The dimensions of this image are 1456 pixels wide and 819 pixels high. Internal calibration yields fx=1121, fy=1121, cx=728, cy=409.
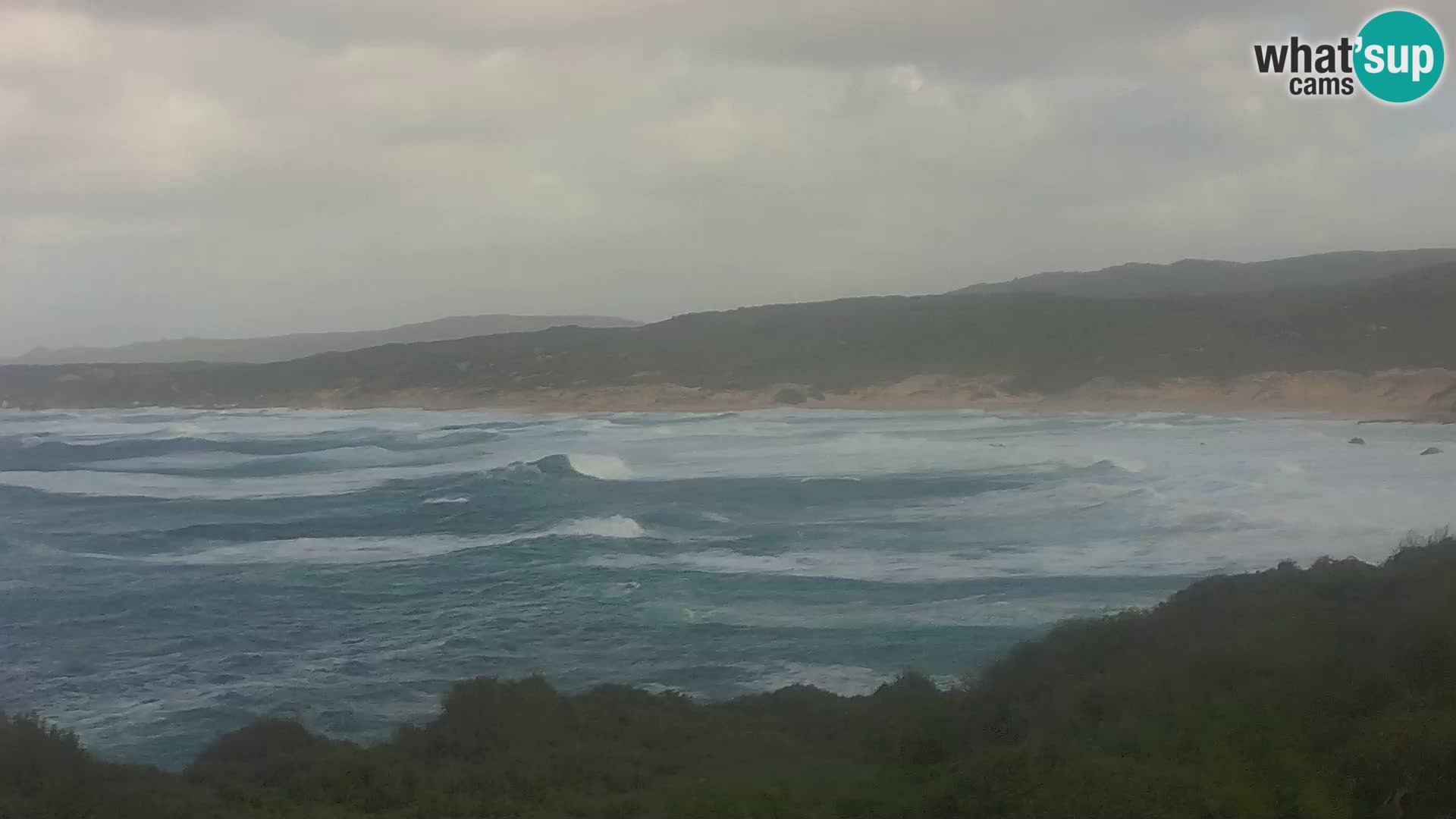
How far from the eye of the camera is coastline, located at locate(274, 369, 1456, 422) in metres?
35.9

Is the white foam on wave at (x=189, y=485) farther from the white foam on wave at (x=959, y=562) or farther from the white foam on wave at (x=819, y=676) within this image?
the white foam on wave at (x=819, y=676)

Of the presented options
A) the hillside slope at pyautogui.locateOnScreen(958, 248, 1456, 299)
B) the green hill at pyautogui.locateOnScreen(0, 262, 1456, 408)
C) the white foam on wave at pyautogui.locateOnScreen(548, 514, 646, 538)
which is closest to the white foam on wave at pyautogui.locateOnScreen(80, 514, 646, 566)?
the white foam on wave at pyautogui.locateOnScreen(548, 514, 646, 538)

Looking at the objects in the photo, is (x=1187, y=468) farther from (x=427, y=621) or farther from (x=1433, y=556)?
(x=427, y=621)

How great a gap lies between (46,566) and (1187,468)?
70.7 feet

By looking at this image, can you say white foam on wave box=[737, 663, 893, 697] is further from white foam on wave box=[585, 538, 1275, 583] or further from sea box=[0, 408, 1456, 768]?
white foam on wave box=[585, 538, 1275, 583]

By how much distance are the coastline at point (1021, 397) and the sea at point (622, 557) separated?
540 cm

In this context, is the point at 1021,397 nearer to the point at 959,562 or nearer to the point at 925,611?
the point at 959,562

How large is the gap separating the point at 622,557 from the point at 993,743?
34.0ft

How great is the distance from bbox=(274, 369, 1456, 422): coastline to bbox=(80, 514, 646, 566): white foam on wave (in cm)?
2401

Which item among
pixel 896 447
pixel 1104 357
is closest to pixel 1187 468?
pixel 896 447

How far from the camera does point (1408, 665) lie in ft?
24.7

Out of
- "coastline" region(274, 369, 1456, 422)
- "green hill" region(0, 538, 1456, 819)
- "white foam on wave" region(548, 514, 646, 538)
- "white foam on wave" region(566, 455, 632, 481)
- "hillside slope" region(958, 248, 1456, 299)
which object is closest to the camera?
"green hill" region(0, 538, 1456, 819)

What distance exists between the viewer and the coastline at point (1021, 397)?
35.9 metres

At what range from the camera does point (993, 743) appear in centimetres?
800
